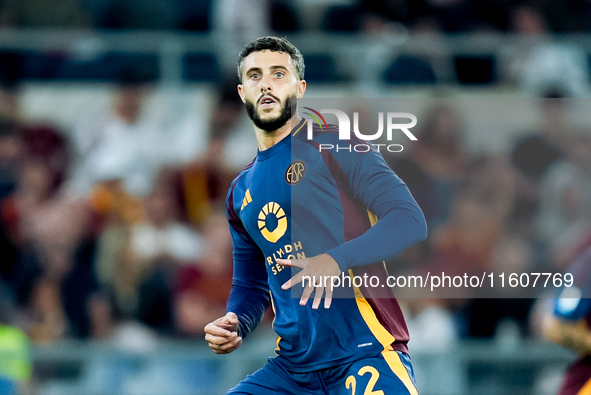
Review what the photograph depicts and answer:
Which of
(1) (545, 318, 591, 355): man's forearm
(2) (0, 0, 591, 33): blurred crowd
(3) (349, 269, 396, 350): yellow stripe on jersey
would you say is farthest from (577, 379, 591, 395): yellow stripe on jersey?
(2) (0, 0, 591, 33): blurred crowd

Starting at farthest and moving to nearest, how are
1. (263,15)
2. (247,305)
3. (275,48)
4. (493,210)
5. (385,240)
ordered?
(263,15) < (493,210) < (247,305) < (275,48) < (385,240)

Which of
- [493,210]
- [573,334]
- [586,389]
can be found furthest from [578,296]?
[493,210]

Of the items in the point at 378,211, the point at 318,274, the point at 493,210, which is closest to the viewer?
the point at 318,274

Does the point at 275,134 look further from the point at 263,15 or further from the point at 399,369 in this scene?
the point at 263,15

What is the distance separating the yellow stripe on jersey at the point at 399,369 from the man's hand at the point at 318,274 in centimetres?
66

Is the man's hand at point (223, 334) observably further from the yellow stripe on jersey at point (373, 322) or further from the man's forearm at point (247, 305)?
the yellow stripe on jersey at point (373, 322)

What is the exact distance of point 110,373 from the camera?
7.34 meters

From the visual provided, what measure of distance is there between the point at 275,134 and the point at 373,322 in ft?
3.69

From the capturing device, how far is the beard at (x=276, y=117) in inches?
175

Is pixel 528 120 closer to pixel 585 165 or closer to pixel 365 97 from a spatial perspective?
pixel 585 165

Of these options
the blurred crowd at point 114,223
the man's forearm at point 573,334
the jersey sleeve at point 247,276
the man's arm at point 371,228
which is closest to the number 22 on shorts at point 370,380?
the man's arm at point 371,228

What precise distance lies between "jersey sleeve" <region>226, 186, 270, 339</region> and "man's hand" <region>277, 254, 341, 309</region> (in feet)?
3.18

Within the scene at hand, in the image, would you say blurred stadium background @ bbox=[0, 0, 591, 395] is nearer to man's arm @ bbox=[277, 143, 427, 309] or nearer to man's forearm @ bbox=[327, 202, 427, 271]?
man's arm @ bbox=[277, 143, 427, 309]

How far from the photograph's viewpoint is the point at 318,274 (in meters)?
3.69
